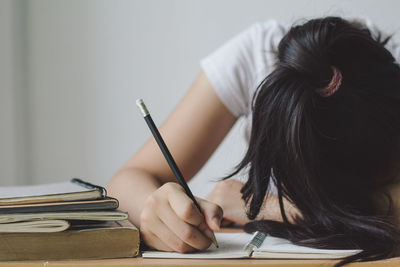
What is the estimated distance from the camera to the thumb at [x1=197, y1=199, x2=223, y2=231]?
48 centimetres

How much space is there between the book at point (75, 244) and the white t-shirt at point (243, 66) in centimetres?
52

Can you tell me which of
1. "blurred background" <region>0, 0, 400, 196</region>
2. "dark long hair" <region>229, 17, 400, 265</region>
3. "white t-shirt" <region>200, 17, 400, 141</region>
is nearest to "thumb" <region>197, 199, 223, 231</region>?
"dark long hair" <region>229, 17, 400, 265</region>

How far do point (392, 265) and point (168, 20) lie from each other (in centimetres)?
108

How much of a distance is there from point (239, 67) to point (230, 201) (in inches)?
12.0

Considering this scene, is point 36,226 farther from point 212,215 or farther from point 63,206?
point 212,215

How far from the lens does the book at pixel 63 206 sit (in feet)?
1.48

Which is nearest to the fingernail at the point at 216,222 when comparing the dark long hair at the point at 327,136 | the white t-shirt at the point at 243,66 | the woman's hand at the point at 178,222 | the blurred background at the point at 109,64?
the woman's hand at the point at 178,222

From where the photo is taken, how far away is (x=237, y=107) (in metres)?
0.98

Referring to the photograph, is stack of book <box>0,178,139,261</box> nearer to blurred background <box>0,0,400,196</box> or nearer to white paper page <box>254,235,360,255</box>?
white paper page <box>254,235,360,255</box>

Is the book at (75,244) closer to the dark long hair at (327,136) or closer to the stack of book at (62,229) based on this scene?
the stack of book at (62,229)

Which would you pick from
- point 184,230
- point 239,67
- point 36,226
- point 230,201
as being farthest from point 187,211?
point 239,67

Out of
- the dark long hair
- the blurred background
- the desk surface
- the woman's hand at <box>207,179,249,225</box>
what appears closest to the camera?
the desk surface

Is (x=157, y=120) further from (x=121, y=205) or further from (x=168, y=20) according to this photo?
(x=121, y=205)

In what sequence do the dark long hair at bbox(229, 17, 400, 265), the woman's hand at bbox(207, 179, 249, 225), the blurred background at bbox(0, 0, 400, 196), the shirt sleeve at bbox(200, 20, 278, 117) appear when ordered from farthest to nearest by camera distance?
the blurred background at bbox(0, 0, 400, 196) → the shirt sleeve at bbox(200, 20, 278, 117) → the woman's hand at bbox(207, 179, 249, 225) → the dark long hair at bbox(229, 17, 400, 265)
